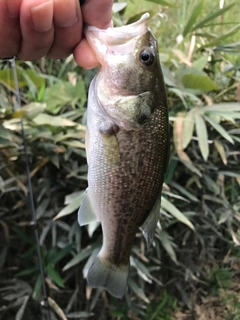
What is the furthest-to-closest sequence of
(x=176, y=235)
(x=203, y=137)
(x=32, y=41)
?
1. (x=176, y=235)
2. (x=203, y=137)
3. (x=32, y=41)

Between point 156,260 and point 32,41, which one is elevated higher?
point 32,41

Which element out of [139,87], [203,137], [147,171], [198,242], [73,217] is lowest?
[198,242]

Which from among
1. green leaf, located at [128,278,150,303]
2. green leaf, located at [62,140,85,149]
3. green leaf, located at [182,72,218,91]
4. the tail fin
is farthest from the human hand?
green leaf, located at [128,278,150,303]

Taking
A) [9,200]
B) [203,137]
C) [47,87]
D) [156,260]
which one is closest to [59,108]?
[47,87]

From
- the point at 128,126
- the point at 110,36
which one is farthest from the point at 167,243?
the point at 110,36

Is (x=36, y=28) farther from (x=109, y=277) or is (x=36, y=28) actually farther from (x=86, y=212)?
(x=109, y=277)

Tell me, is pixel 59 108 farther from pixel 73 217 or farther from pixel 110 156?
pixel 110 156

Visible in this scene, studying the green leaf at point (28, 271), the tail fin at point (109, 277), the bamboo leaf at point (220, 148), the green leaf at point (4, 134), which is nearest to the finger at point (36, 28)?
the tail fin at point (109, 277)

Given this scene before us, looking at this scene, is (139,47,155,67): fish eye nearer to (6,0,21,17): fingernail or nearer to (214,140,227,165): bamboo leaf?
(6,0,21,17): fingernail

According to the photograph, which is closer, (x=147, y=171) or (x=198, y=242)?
(x=147, y=171)
